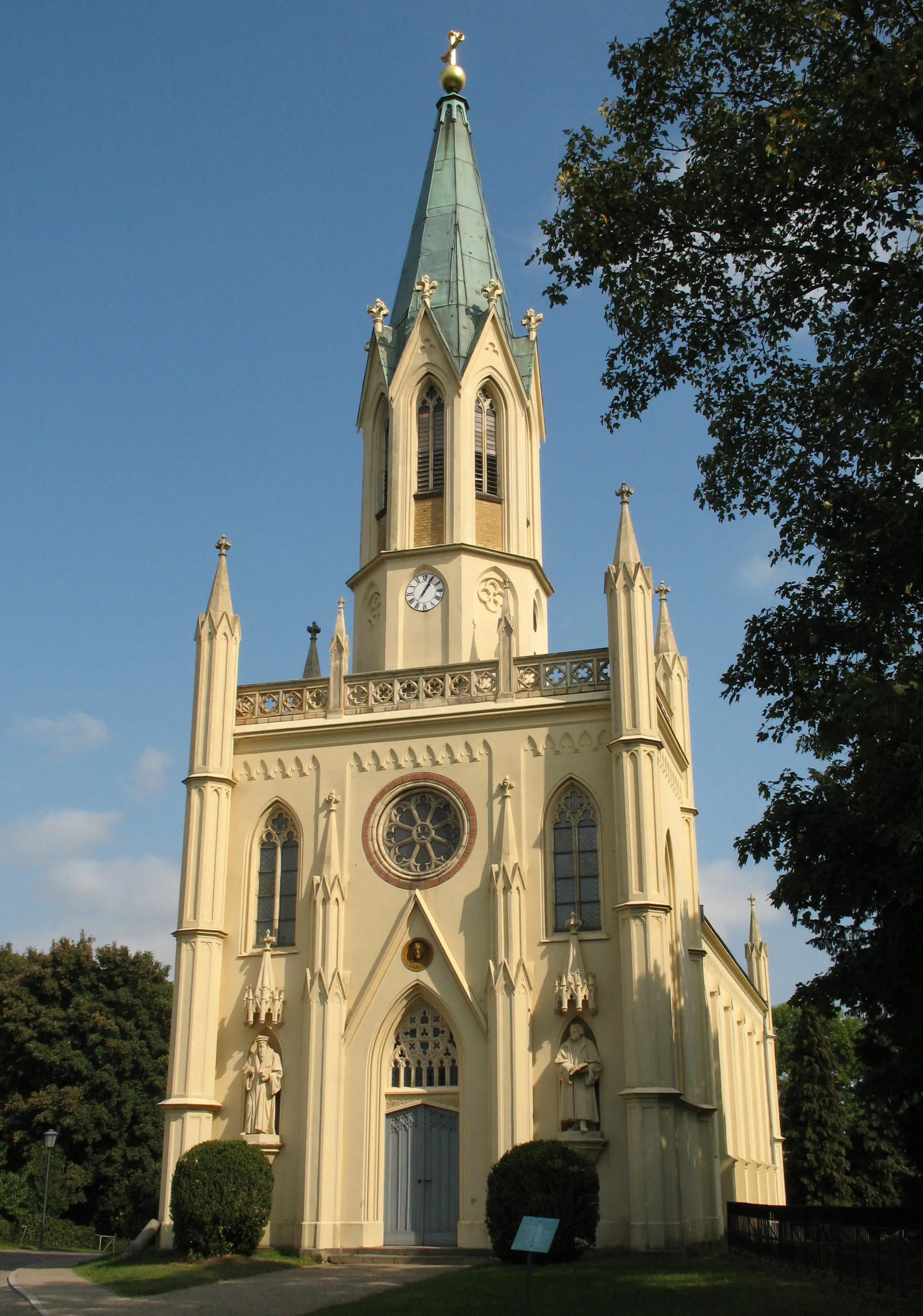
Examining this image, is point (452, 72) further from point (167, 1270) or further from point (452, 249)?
point (167, 1270)

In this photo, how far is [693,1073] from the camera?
29094mm

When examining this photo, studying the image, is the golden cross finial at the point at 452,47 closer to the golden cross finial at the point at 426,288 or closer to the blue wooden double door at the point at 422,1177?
the golden cross finial at the point at 426,288

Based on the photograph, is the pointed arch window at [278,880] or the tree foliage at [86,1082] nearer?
the pointed arch window at [278,880]

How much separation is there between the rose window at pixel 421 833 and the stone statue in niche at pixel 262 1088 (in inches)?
177

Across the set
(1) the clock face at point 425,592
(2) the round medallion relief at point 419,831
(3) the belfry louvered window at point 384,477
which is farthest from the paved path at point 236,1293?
(3) the belfry louvered window at point 384,477

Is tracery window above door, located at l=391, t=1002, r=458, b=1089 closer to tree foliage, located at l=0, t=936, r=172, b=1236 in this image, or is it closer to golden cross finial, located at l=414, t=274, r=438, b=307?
golden cross finial, located at l=414, t=274, r=438, b=307

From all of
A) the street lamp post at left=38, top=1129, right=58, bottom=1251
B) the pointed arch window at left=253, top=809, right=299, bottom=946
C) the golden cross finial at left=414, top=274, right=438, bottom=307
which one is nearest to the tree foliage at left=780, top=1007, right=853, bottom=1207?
the street lamp post at left=38, top=1129, right=58, bottom=1251

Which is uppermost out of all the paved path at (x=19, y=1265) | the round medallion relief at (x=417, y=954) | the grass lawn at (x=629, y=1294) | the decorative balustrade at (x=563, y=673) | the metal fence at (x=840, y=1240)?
the decorative balustrade at (x=563, y=673)

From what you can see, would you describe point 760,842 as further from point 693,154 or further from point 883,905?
point 693,154

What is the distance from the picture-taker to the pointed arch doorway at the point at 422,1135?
24.9 m

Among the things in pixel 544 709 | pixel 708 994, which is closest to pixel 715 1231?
pixel 708 994

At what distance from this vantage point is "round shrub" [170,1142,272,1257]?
23.5 meters

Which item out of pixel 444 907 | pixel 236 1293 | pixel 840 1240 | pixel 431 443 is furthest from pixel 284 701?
pixel 840 1240

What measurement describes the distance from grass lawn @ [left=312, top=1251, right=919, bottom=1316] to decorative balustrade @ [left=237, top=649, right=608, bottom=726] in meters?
11.3
